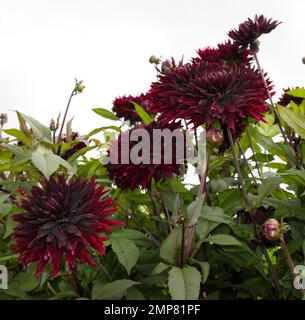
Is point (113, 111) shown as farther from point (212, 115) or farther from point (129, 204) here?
point (212, 115)

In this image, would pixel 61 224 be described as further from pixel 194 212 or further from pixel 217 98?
pixel 217 98

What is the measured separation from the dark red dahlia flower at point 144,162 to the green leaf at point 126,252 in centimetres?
11

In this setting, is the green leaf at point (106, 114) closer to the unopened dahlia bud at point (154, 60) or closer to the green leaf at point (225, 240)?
the unopened dahlia bud at point (154, 60)

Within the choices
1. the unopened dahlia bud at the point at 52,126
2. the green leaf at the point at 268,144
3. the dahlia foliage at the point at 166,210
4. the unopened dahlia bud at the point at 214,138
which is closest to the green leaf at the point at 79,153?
the dahlia foliage at the point at 166,210

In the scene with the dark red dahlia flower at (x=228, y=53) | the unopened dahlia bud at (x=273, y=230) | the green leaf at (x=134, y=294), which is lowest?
the green leaf at (x=134, y=294)

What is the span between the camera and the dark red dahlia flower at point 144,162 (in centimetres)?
94

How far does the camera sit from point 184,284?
2.59 ft

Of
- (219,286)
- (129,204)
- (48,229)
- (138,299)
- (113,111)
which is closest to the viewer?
(48,229)

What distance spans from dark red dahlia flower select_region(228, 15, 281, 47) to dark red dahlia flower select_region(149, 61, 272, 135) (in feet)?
0.96

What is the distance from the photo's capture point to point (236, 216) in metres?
1.11

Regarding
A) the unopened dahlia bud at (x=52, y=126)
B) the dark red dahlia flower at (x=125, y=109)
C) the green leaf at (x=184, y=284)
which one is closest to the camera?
the green leaf at (x=184, y=284)

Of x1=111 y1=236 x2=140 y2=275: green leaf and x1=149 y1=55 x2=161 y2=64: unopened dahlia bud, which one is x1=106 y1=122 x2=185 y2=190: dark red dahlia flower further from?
x1=149 y1=55 x2=161 y2=64: unopened dahlia bud
